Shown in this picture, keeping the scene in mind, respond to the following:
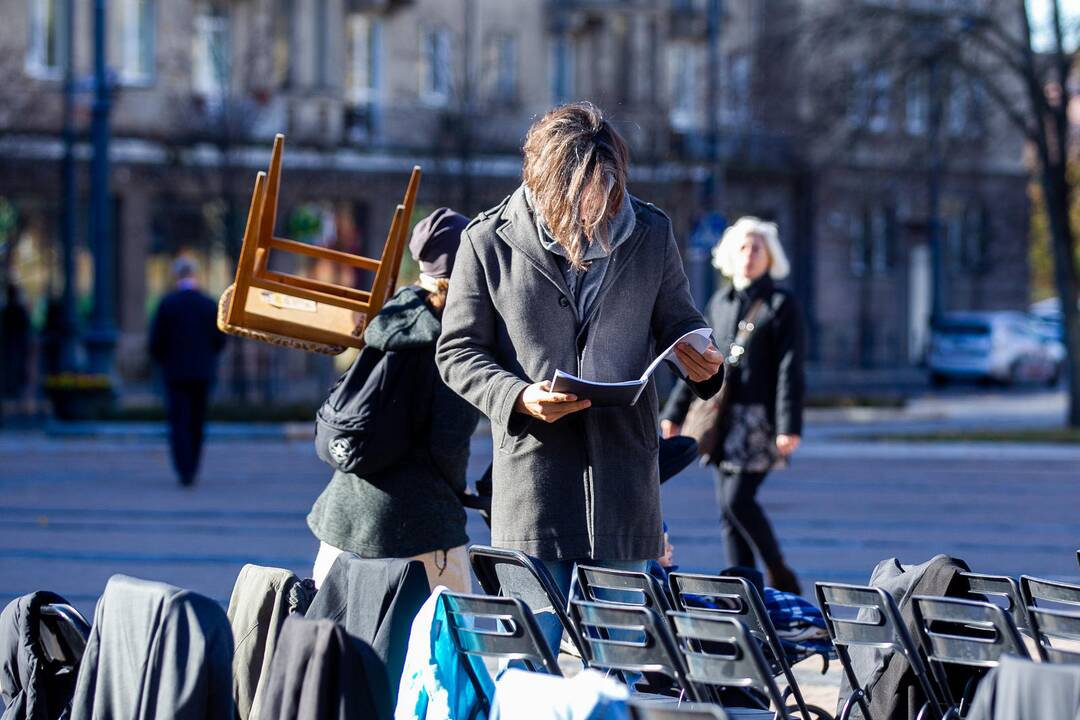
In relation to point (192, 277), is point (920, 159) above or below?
above

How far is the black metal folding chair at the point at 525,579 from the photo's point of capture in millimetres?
4680

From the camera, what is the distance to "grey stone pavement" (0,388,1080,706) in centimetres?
1045

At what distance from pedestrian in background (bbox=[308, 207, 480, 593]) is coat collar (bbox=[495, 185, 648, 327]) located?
0.76 meters

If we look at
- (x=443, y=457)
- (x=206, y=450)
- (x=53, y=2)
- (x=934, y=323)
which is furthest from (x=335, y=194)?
(x=443, y=457)

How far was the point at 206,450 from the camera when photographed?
19.1 m

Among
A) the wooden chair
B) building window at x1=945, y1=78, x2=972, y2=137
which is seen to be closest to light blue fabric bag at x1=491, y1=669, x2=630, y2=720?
the wooden chair

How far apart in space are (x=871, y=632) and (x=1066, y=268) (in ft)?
62.7

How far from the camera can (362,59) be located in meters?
37.7

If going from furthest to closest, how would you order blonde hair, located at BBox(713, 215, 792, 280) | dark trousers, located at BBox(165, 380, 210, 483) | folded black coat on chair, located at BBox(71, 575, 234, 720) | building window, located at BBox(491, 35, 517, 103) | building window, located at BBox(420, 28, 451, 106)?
1. building window, located at BBox(491, 35, 517, 103)
2. building window, located at BBox(420, 28, 451, 106)
3. dark trousers, located at BBox(165, 380, 210, 483)
4. blonde hair, located at BBox(713, 215, 792, 280)
5. folded black coat on chair, located at BBox(71, 575, 234, 720)

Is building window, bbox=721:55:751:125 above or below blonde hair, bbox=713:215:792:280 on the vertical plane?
above

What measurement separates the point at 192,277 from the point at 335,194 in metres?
20.1

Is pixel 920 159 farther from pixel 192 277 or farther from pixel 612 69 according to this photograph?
pixel 612 69

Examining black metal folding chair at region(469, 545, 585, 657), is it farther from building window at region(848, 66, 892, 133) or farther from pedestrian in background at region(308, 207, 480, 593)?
building window at region(848, 66, 892, 133)

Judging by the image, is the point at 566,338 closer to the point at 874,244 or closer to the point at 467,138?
the point at 467,138
